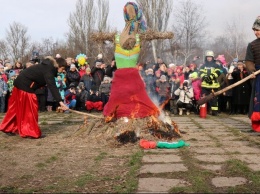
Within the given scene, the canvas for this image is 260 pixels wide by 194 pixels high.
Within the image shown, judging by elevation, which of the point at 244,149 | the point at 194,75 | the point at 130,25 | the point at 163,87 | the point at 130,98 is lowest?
the point at 244,149

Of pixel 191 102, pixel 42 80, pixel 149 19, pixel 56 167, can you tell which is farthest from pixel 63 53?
pixel 56 167

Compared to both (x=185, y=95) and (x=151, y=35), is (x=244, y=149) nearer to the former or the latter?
(x=151, y=35)

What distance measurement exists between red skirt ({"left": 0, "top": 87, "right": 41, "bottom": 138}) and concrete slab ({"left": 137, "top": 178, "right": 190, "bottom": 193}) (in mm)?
3573

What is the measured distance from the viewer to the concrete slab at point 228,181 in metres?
4.02

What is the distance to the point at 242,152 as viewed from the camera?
575cm

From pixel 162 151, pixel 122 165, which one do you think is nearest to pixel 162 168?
pixel 122 165

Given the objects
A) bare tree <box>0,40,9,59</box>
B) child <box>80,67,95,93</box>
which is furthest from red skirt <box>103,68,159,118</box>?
bare tree <box>0,40,9,59</box>

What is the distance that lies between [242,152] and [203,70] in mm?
6315

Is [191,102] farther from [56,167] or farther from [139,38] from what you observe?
[56,167]

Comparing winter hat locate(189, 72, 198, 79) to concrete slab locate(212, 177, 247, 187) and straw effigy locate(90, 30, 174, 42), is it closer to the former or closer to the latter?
straw effigy locate(90, 30, 174, 42)

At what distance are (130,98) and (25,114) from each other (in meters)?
2.05

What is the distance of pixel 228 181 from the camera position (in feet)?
13.6

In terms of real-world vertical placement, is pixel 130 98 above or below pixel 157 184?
above

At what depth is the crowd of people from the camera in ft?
39.0
